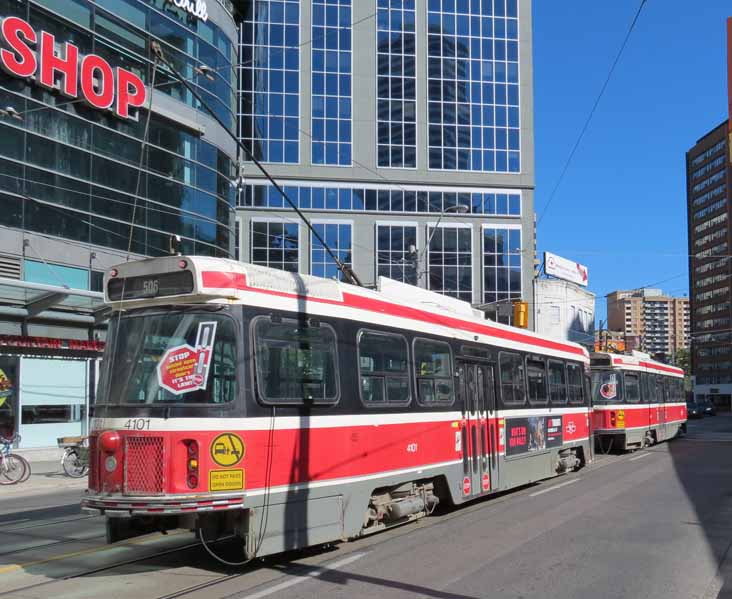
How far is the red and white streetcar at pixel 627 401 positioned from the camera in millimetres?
22859

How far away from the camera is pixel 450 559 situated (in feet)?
27.4

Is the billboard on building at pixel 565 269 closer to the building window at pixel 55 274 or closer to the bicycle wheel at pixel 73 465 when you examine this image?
the building window at pixel 55 274

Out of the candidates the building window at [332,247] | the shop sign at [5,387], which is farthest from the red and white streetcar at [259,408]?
the building window at [332,247]

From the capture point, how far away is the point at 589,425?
59.3ft

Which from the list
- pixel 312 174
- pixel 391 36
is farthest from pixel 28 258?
pixel 391 36

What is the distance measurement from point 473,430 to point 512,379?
2077 millimetres

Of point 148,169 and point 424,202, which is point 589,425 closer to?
point 148,169

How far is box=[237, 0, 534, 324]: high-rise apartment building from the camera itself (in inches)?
2114

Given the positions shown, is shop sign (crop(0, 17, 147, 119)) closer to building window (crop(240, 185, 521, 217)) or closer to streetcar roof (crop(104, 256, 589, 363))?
streetcar roof (crop(104, 256, 589, 363))

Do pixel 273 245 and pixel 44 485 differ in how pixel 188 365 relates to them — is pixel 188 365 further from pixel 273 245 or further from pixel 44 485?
pixel 273 245

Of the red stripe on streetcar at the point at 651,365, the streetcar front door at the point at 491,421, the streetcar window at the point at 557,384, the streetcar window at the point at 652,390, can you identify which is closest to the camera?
the streetcar front door at the point at 491,421

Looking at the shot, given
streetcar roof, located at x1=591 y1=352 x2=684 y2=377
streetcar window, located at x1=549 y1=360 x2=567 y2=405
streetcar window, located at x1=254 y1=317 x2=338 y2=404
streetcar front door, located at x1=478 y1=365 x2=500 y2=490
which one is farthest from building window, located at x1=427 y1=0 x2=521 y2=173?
streetcar window, located at x1=254 y1=317 x2=338 y2=404

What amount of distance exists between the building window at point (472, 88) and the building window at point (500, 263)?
15.3ft

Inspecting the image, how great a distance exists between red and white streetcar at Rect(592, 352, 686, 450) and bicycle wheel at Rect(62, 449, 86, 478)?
→ 1423cm
